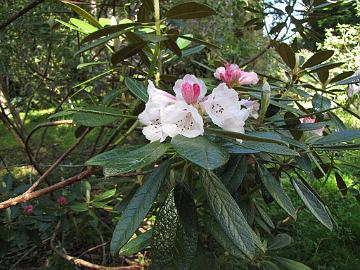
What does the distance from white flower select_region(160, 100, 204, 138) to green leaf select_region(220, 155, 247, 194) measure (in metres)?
0.29

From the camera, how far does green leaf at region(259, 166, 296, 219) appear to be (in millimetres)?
811

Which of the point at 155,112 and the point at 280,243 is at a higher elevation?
the point at 155,112

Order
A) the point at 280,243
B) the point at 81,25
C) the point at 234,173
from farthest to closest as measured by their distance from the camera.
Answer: the point at 280,243
the point at 81,25
the point at 234,173

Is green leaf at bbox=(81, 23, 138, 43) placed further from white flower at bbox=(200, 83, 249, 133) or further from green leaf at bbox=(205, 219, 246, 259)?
green leaf at bbox=(205, 219, 246, 259)

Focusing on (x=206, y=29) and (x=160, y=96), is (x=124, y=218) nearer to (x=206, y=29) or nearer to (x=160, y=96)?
(x=160, y=96)

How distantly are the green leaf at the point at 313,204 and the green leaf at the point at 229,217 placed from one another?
9.7 inches

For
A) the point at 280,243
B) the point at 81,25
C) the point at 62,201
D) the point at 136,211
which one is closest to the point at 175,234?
the point at 136,211

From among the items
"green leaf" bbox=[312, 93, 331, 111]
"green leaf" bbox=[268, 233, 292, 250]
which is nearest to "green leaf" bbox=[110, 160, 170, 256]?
"green leaf" bbox=[312, 93, 331, 111]

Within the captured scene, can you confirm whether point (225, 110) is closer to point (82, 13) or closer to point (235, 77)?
point (235, 77)

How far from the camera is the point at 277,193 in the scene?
84 centimetres

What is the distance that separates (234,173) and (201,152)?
0.37m

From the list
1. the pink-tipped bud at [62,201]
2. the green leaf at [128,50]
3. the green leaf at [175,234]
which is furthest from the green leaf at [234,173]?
the pink-tipped bud at [62,201]

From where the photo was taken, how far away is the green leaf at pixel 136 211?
656 mm

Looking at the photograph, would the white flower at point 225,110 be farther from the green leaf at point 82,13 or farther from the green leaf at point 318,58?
the green leaf at point 318,58
